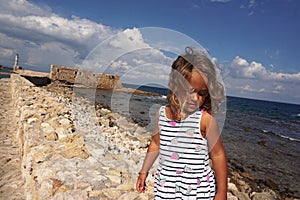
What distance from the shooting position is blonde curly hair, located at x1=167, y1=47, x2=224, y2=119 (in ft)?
5.66

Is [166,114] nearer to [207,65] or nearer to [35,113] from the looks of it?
[207,65]

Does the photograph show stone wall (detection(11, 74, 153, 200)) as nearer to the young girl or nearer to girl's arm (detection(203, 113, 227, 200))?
the young girl

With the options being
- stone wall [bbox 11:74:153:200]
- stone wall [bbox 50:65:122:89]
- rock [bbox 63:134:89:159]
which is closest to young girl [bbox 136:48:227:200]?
stone wall [bbox 11:74:153:200]

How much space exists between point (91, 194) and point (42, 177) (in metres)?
0.64

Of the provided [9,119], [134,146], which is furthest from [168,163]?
[9,119]

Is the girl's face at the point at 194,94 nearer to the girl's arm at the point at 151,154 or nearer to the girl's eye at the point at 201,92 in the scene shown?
the girl's eye at the point at 201,92

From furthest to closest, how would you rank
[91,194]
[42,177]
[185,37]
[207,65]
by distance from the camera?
[42,177], [91,194], [185,37], [207,65]

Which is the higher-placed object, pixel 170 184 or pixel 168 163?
pixel 168 163

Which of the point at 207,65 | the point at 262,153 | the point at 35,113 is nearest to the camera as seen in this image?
the point at 207,65

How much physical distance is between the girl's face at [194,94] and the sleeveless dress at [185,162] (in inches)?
2.2

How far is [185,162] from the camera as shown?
178 centimetres

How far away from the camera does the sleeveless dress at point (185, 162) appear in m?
1.73

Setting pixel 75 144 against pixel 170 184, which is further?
pixel 75 144

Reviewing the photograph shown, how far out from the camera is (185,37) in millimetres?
2174
